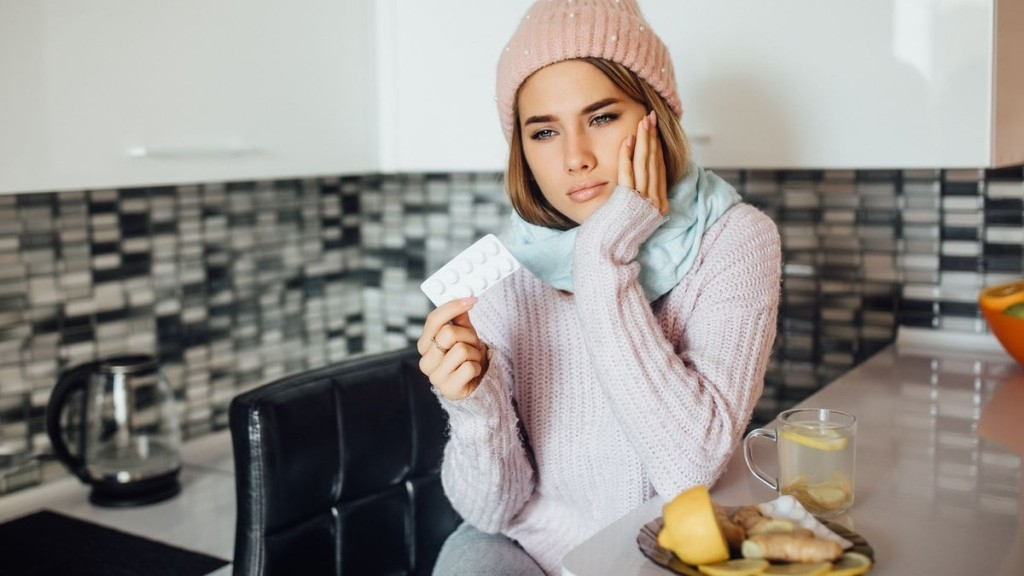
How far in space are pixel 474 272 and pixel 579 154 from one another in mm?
219

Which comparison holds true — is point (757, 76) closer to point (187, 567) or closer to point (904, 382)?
point (904, 382)

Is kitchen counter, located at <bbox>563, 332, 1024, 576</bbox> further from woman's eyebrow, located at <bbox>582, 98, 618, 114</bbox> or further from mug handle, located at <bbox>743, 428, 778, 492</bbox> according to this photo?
woman's eyebrow, located at <bbox>582, 98, 618, 114</bbox>

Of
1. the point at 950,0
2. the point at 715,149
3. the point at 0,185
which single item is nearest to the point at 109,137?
the point at 0,185

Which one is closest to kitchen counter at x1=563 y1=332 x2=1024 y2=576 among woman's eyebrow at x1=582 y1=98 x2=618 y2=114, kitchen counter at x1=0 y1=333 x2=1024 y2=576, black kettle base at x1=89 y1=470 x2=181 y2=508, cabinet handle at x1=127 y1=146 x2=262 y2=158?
kitchen counter at x1=0 y1=333 x2=1024 y2=576

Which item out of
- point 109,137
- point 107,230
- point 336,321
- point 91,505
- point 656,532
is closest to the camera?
point 656,532

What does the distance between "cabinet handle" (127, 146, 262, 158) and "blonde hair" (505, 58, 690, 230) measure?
442mm

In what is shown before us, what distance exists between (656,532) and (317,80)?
1103 millimetres

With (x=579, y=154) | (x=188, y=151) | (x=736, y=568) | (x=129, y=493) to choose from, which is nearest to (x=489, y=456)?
(x=579, y=154)

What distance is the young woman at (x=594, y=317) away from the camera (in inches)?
45.7

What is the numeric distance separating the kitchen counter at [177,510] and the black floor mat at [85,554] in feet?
0.08

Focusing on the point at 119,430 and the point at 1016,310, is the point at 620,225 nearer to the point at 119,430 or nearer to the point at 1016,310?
the point at 1016,310

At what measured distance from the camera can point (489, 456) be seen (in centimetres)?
132

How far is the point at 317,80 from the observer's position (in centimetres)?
180

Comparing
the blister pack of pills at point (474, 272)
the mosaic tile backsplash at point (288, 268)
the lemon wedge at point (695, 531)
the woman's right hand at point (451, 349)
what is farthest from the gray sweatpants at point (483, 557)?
the mosaic tile backsplash at point (288, 268)
